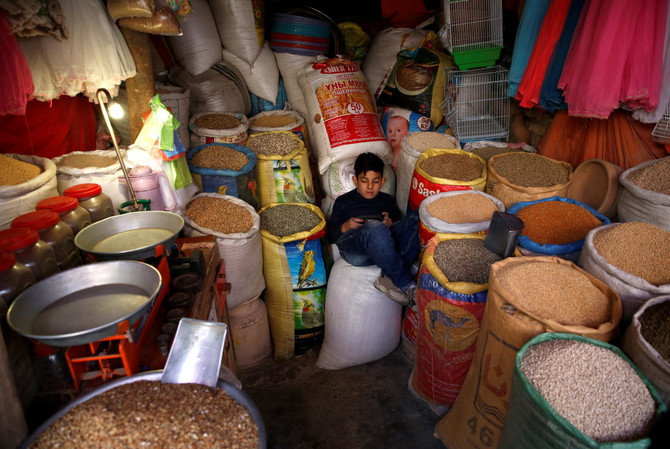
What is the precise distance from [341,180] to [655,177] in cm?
153

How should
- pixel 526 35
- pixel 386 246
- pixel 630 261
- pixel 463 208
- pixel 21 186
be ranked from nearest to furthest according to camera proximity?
pixel 630 261 → pixel 21 186 → pixel 463 208 → pixel 386 246 → pixel 526 35

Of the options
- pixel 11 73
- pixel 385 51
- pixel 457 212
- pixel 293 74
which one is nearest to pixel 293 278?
pixel 457 212

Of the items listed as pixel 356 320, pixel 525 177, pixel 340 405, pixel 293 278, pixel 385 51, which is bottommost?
pixel 340 405

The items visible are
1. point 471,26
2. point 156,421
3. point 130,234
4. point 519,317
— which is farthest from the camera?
point 471,26

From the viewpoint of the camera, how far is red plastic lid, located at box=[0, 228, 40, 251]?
989 millimetres

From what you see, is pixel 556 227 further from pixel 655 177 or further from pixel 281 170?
pixel 281 170

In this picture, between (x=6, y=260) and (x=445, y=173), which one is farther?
(x=445, y=173)

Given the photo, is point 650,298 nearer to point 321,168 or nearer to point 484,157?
point 484,157

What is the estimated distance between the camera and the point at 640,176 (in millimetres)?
1617

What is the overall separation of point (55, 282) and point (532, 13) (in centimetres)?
233

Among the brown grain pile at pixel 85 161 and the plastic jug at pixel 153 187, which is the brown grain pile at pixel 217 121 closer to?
the brown grain pile at pixel 85 161

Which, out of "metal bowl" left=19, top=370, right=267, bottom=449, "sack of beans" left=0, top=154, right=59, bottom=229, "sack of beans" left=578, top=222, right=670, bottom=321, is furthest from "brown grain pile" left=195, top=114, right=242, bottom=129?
"sack of beans" left=578, top=222, right=670, bottom=321

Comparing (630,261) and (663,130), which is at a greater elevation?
(663,130)

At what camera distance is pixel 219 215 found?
198cm
